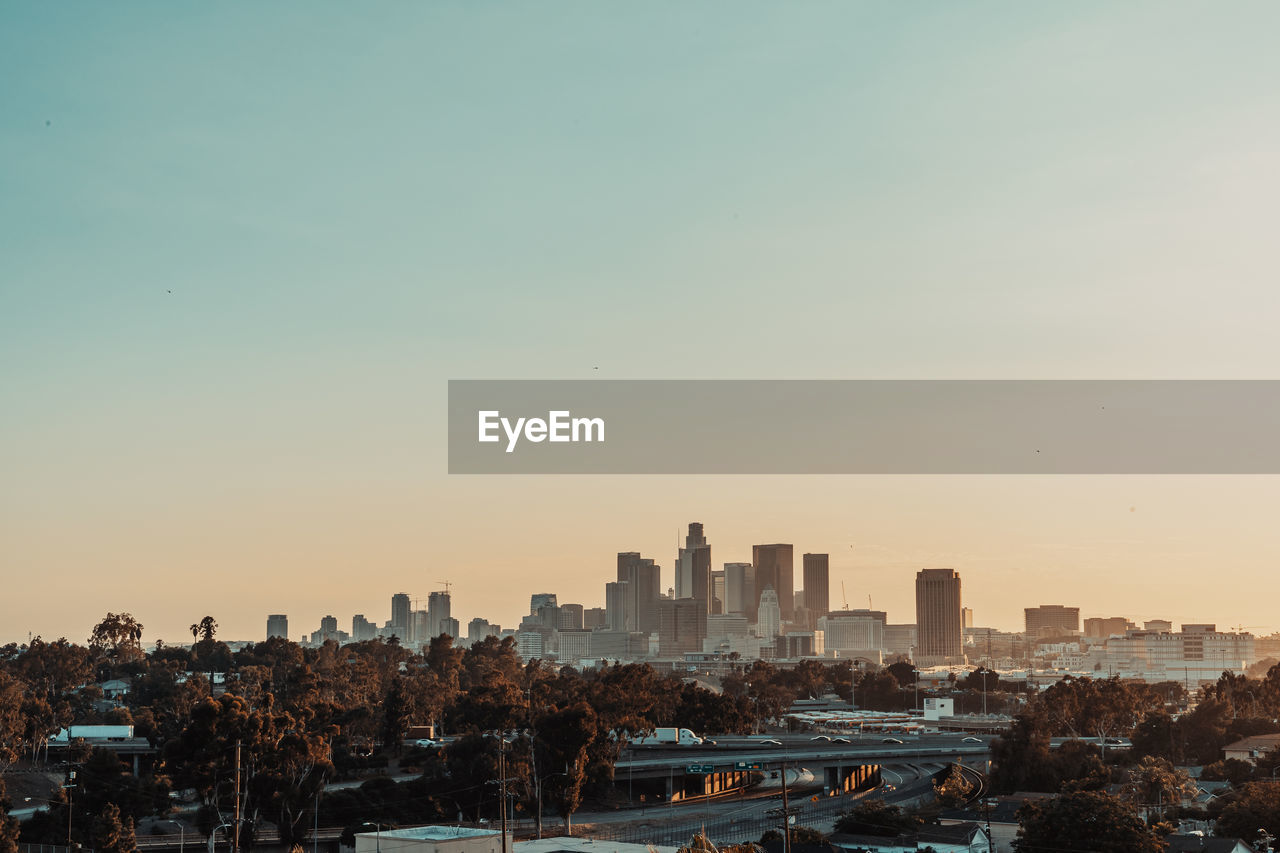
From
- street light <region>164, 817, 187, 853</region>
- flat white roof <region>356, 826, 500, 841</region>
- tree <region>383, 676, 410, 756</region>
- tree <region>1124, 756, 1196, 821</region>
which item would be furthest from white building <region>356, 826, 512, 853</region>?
tree <region>383, 676, 410, 756</region>

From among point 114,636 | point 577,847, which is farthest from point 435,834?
point 114,636

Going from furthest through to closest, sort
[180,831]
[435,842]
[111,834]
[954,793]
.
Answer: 1. [954,793]
2. [180,831]
3. [111,834]
4. [435,842]

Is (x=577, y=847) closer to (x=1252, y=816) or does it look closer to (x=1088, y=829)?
(x=1088, y=829)

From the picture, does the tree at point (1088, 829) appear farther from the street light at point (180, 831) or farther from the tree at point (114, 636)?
the tree at point (114, 636)

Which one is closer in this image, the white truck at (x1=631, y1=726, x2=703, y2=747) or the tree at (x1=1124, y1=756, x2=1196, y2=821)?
the tree at (x1=1124, y1=756, x2=1196, y2=821)

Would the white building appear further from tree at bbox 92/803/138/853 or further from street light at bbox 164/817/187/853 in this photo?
street light at bbox 164/817/187/853

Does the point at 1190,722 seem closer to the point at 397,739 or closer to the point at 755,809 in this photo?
the point at 755,809

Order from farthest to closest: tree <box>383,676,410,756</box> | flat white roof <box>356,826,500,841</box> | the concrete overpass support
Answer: the concrete overpass support, tree <box>383,676,410,756</box>, flat white roof <box>356,826,500,841</box>
